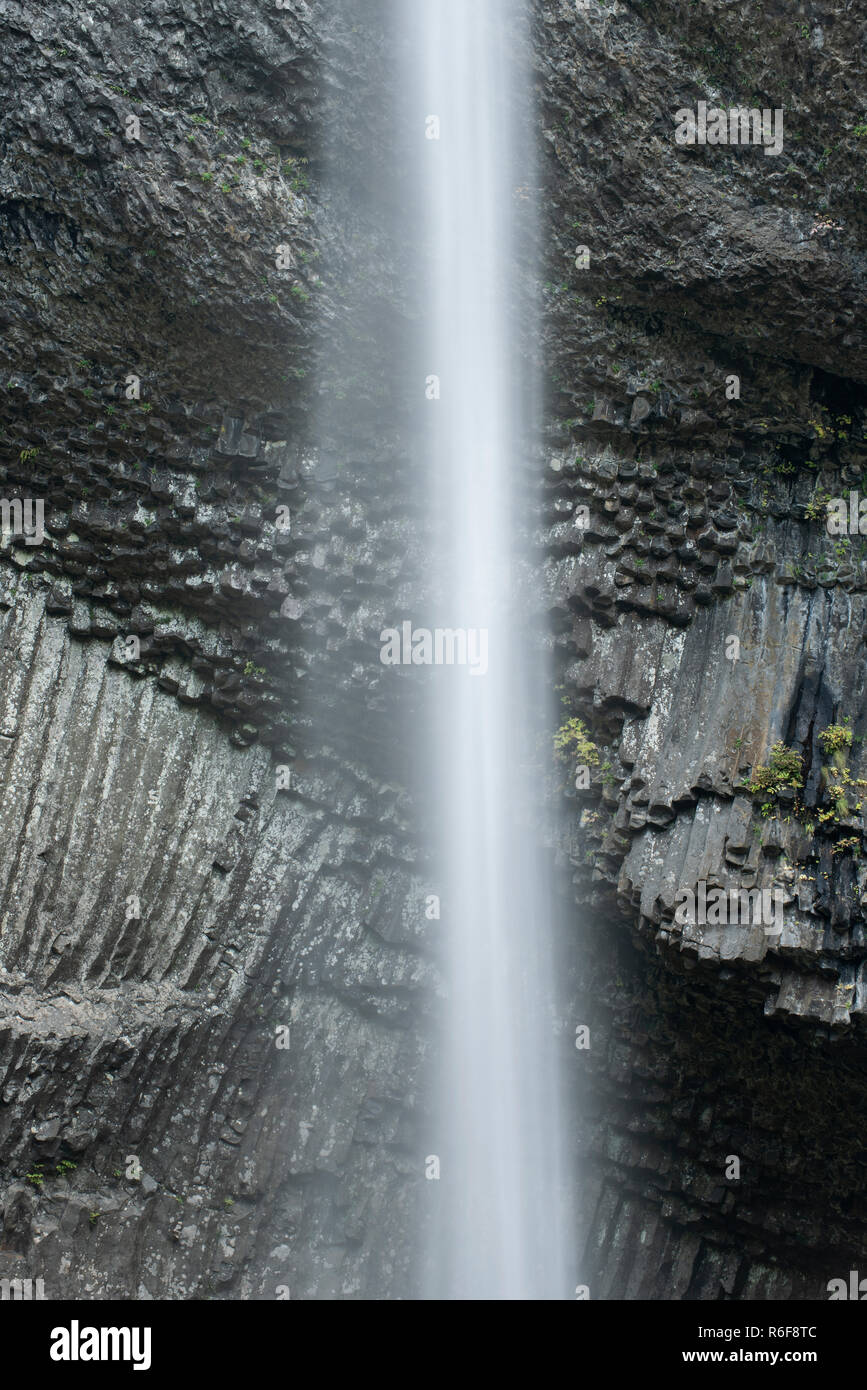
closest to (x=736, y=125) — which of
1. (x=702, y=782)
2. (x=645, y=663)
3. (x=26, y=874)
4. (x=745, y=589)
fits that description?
(x=745, y=589)

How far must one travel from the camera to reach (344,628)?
1010 centimetres

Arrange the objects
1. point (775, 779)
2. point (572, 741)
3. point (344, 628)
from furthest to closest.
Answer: point (344, 628) < point (572, 741) < point (775, 779)

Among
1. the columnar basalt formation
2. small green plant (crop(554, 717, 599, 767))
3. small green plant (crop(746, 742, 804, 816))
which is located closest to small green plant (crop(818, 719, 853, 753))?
the columnar basalt formation

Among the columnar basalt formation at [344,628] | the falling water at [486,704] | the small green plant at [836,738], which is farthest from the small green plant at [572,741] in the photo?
the small green plant at [836,738]

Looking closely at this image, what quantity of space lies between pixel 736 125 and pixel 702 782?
5228 millimetres

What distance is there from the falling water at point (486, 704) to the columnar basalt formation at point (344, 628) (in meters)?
0.26

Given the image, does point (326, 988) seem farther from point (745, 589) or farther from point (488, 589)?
point (745, 589)

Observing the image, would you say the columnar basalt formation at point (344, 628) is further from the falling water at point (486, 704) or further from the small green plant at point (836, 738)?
the falling water at point (486, 704)

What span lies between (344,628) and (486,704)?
4.49ft

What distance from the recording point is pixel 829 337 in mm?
9750

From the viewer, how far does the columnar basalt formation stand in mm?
9344

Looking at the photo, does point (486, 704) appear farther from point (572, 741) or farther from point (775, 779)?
point (775, 779)

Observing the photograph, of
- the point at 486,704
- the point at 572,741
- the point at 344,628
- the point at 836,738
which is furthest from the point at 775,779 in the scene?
the point at 344,628

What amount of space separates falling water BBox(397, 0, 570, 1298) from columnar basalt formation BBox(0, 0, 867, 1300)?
256 millimetres
